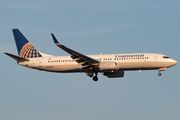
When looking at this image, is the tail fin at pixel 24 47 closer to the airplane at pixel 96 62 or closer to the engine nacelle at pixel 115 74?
the airplane at pixel 96 62

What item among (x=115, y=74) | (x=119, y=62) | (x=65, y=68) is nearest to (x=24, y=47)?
(x=65, y=68)

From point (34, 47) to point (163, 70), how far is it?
78.6 ft

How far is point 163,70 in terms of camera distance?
4719 centimetres

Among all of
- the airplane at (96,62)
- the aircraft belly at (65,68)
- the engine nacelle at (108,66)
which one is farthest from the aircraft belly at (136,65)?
the aircraft belly at (65,68)

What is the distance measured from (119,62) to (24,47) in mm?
18668

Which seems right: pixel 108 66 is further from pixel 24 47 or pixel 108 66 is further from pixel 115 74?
pixel 24 47

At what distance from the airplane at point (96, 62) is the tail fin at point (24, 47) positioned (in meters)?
0.18

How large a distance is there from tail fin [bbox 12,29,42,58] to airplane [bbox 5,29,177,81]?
0.18 meters

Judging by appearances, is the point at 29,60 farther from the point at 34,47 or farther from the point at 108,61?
the point at 108,61

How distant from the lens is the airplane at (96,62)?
46.4 metres

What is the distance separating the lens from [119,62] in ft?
154

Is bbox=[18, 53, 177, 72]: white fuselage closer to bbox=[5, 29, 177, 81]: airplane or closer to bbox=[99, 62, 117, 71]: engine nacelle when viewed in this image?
bbox=[5, 29, 177, 81]: airplane

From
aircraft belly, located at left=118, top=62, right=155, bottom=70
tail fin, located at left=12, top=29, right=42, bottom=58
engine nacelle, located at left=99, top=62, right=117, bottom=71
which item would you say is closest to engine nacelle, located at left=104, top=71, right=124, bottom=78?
aircraft belly, located at left=118, top=62, right=155, bottom=70

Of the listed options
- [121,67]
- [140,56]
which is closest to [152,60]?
[140,56]
